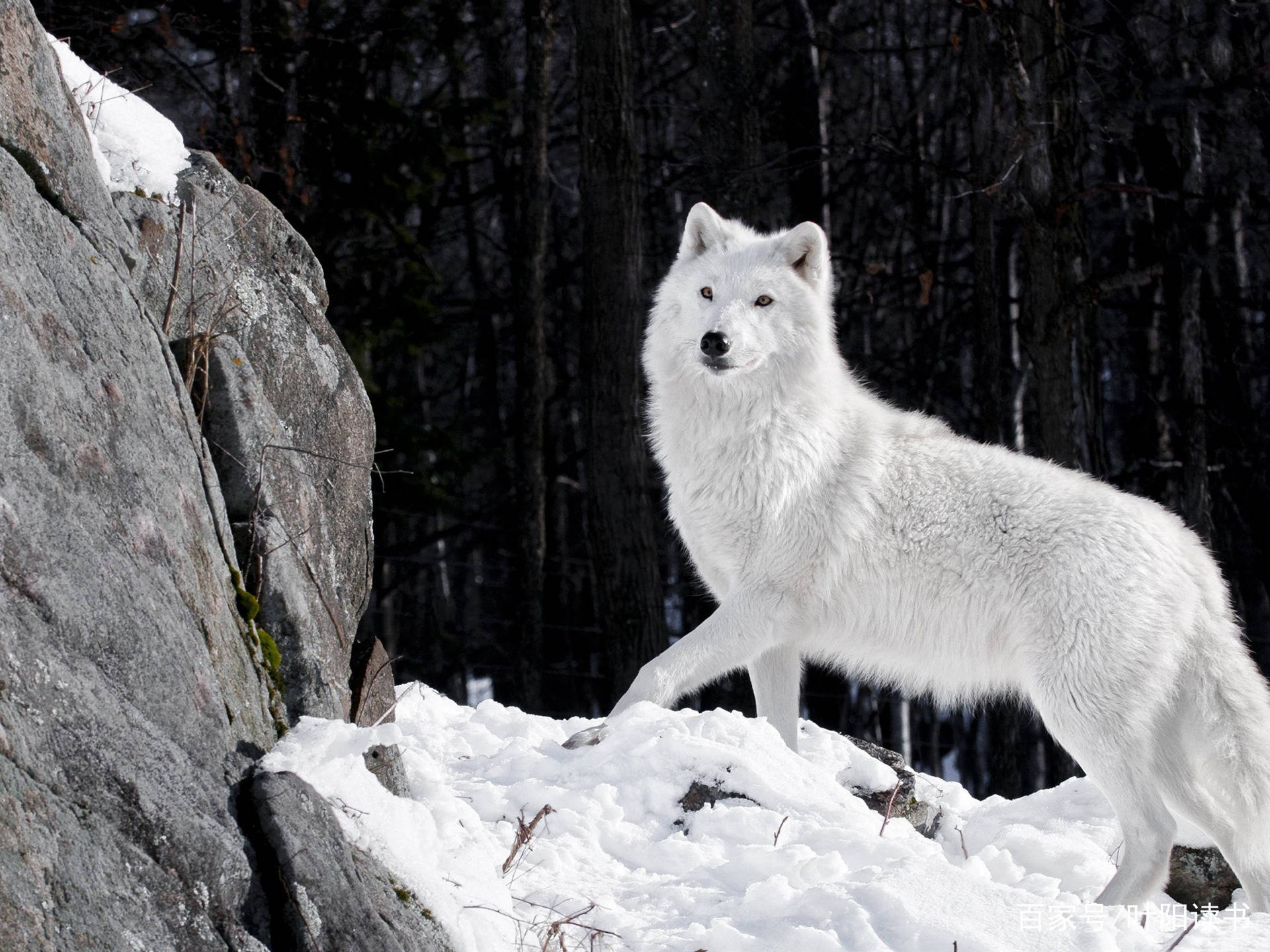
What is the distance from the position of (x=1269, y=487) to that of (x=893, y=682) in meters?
7.93

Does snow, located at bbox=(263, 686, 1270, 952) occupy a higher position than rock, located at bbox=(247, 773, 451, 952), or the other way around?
rock, located at bbox=(247, 773, 451, 952)

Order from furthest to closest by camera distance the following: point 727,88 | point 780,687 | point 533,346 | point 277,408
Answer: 1. point 533,346
2. point 727,88
3. point 780,687
4. point 277,408

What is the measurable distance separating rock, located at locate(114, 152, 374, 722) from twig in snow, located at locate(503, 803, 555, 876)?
0.68 meters

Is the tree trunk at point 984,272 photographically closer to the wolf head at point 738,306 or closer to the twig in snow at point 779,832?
the wolf head at point 738,306

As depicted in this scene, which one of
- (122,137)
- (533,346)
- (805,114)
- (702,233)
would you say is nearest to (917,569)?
(702,233)

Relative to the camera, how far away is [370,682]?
14.2 ft

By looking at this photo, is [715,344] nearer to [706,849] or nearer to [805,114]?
[706,849]

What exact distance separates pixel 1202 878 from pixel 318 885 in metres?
3.68

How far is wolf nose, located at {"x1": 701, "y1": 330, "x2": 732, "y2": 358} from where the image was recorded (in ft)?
16.4

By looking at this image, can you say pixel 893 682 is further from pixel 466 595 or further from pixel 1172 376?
pixel 466 595

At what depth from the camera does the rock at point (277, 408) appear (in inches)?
145

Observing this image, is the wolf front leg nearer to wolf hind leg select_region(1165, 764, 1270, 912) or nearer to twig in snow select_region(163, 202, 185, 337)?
wolf hind leg select_region(1165, 764, 1270, 912)

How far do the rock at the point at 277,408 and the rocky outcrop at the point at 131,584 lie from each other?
0.01 metres

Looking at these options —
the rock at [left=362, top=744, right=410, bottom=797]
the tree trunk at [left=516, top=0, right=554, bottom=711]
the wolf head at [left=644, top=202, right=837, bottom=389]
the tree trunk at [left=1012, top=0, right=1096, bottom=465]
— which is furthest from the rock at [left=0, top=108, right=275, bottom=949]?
the tree trunk at [left=516, top=0, right=554, bottom=711]
